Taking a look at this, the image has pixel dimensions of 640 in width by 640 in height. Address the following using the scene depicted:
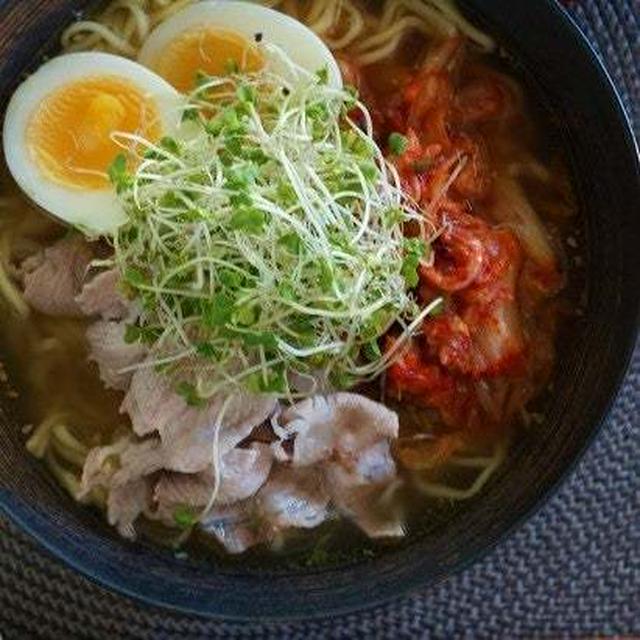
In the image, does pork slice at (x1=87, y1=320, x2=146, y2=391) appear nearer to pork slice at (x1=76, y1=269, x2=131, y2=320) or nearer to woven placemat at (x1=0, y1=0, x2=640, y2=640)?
pork slice at (x1=76, y1=269, x2=131, y2=320)

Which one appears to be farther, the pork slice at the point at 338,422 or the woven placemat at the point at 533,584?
the woven placemat at the point at 533,584

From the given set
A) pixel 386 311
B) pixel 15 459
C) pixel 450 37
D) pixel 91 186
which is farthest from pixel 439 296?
pixel 15 459

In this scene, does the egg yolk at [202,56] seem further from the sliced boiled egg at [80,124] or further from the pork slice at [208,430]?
the pork slice at [208,430]

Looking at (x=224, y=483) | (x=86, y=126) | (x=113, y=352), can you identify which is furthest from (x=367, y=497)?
(x=86, y=126)

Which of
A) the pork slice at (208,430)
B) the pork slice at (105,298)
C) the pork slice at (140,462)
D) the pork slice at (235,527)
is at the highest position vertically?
the pork slice at (105,298)

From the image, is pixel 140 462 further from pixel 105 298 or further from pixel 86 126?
pixel 86 126

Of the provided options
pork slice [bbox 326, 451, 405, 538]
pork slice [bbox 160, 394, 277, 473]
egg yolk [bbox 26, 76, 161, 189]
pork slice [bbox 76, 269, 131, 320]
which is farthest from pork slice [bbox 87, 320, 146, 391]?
pork slice [bbox 326, 451, 405, 538]

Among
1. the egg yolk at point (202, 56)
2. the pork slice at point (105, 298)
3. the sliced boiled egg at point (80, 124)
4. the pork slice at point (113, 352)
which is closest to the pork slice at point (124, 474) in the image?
the pork slice at point (113, 352)
